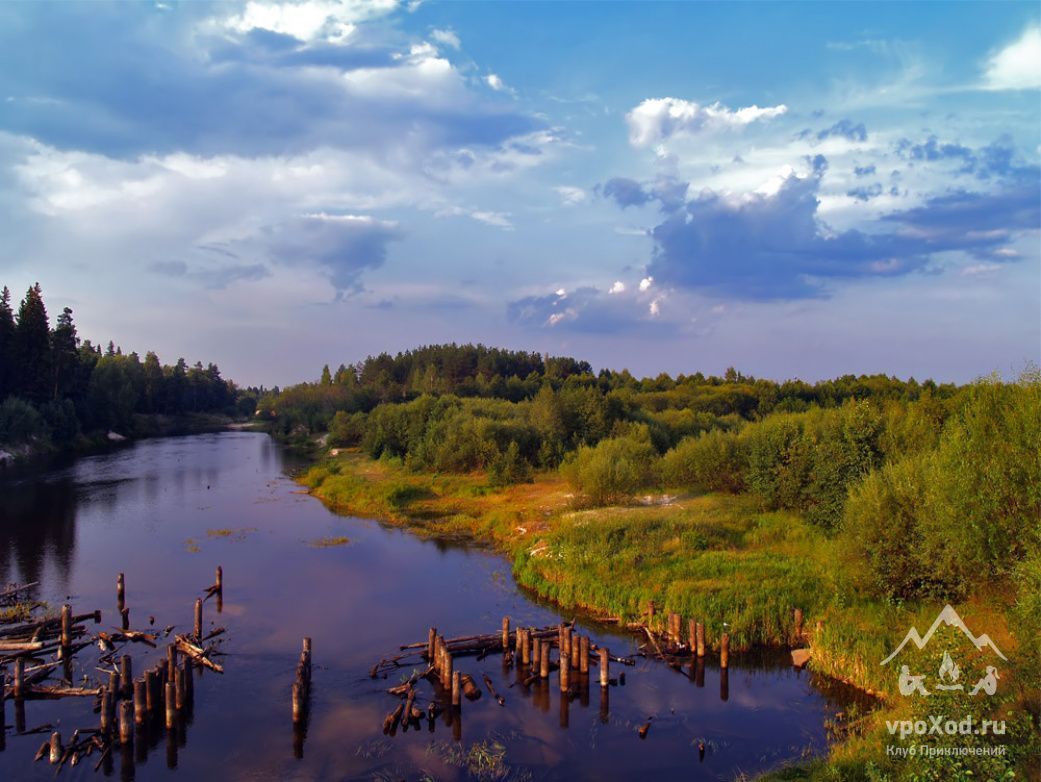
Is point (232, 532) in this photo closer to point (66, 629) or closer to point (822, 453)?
point (66, 629)

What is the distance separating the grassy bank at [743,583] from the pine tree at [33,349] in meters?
48.2

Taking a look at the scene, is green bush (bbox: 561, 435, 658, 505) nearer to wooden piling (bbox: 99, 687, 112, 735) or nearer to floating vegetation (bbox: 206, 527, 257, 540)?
floating vegetation (bbox: 206, 527, 257, 540)

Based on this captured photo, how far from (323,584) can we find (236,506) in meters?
20.3

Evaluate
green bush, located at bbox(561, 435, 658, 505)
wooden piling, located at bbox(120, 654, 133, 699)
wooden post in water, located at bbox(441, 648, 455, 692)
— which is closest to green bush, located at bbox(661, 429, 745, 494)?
green bush, located at bbox(561, 435, 658, 505)

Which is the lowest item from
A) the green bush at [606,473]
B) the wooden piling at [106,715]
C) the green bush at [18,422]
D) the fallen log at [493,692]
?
the fallen log at [493,692]

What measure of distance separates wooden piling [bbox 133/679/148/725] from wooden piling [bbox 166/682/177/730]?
0.48 m

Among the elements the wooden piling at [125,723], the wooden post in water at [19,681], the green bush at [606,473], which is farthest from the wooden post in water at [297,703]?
the green bush at [606,473]

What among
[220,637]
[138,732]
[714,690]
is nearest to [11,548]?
[220,637]

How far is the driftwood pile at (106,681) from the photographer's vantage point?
15.6 meters

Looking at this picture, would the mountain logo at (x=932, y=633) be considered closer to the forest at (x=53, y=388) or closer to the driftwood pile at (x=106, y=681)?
the driftwood pile at (x=106, y=681)

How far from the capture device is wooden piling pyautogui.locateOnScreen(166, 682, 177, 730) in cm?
1645

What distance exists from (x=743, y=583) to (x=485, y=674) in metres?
9.55

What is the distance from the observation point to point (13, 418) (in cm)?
6281

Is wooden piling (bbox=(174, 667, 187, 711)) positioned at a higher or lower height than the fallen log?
higher
